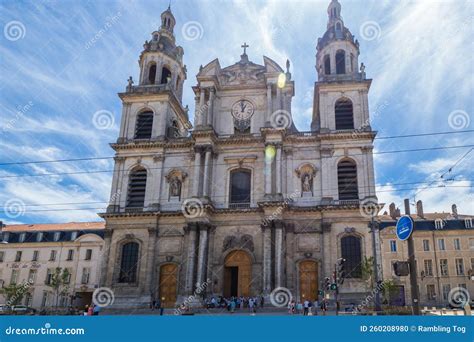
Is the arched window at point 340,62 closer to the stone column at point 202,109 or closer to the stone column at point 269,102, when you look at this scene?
the stone column at point 269,102

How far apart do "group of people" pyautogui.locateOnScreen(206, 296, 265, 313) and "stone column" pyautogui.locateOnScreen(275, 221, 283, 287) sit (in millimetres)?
1614

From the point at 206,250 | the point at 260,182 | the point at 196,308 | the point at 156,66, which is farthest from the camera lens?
the point at 156,66

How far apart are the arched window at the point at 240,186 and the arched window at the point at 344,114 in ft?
25.4

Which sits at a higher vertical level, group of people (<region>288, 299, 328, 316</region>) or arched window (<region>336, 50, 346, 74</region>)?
arched window (<region>336, 50, 346, 74</region>)

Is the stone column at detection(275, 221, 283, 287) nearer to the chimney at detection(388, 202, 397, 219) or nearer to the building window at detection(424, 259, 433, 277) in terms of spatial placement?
the building window at detection(424, 259, 433, 277)

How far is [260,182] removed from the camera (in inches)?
1209

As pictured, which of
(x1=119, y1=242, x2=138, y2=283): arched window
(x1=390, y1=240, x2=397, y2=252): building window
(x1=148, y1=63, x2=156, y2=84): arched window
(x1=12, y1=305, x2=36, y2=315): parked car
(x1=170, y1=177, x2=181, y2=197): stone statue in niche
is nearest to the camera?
(x1=119, y1=242, x2=138, y2=283): arched window

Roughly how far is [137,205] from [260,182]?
9324 mm

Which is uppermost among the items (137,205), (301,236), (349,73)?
(349,73)

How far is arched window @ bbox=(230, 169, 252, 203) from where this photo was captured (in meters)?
31.1

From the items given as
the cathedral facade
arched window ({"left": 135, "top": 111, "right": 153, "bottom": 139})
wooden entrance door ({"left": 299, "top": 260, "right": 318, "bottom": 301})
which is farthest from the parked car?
wooden entrance door ({"left": 299, "top": 260, "right": 318, "bottom": 301})

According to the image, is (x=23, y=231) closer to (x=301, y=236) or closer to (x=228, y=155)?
(x=228, y=155)

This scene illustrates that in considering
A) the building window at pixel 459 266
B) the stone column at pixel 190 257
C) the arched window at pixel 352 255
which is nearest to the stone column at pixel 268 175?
the stone column at pixel 190 257

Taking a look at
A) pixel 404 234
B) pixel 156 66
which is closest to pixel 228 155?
pixel 156 66
